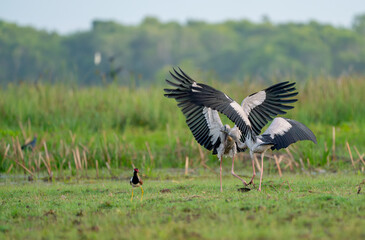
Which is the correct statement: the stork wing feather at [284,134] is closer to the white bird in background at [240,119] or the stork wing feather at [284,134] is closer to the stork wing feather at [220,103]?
the white bird in background at [240,119]

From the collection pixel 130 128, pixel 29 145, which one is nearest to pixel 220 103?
pixel 29 145

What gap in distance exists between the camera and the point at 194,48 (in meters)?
51.0

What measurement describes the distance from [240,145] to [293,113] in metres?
5.93

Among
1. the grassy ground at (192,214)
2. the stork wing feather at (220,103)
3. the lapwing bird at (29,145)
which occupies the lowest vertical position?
the grassy ground at (192,214)

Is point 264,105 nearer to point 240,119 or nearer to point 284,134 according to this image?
point 284,134

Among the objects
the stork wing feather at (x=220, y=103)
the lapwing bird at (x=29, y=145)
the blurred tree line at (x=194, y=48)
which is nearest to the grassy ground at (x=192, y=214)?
the stork wing feather at (x=220, y=103)

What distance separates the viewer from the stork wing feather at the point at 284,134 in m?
6.97

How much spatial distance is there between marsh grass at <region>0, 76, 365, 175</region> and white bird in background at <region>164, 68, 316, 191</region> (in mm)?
2151

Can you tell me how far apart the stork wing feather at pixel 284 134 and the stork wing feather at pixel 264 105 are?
21cm

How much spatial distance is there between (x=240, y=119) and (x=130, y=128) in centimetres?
706

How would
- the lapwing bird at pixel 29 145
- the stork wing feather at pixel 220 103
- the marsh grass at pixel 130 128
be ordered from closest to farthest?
the stork wing feather at pixel 220 103
the marsh grass at pixel 130 128
the lapwing bird at pixel 29 145

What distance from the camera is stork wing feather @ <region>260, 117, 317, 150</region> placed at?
274 inches

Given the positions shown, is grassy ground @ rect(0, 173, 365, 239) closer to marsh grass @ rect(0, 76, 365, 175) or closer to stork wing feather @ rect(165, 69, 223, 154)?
stork wing feather @ rect(165, 69, 223, 154)

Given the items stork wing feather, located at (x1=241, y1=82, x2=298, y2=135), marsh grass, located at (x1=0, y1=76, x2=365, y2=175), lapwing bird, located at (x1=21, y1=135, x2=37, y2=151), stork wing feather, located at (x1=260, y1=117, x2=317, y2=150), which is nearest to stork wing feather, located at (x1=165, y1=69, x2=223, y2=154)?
stork wing feather, located at (x1=241, y1=82, x2=298, y2=135)
